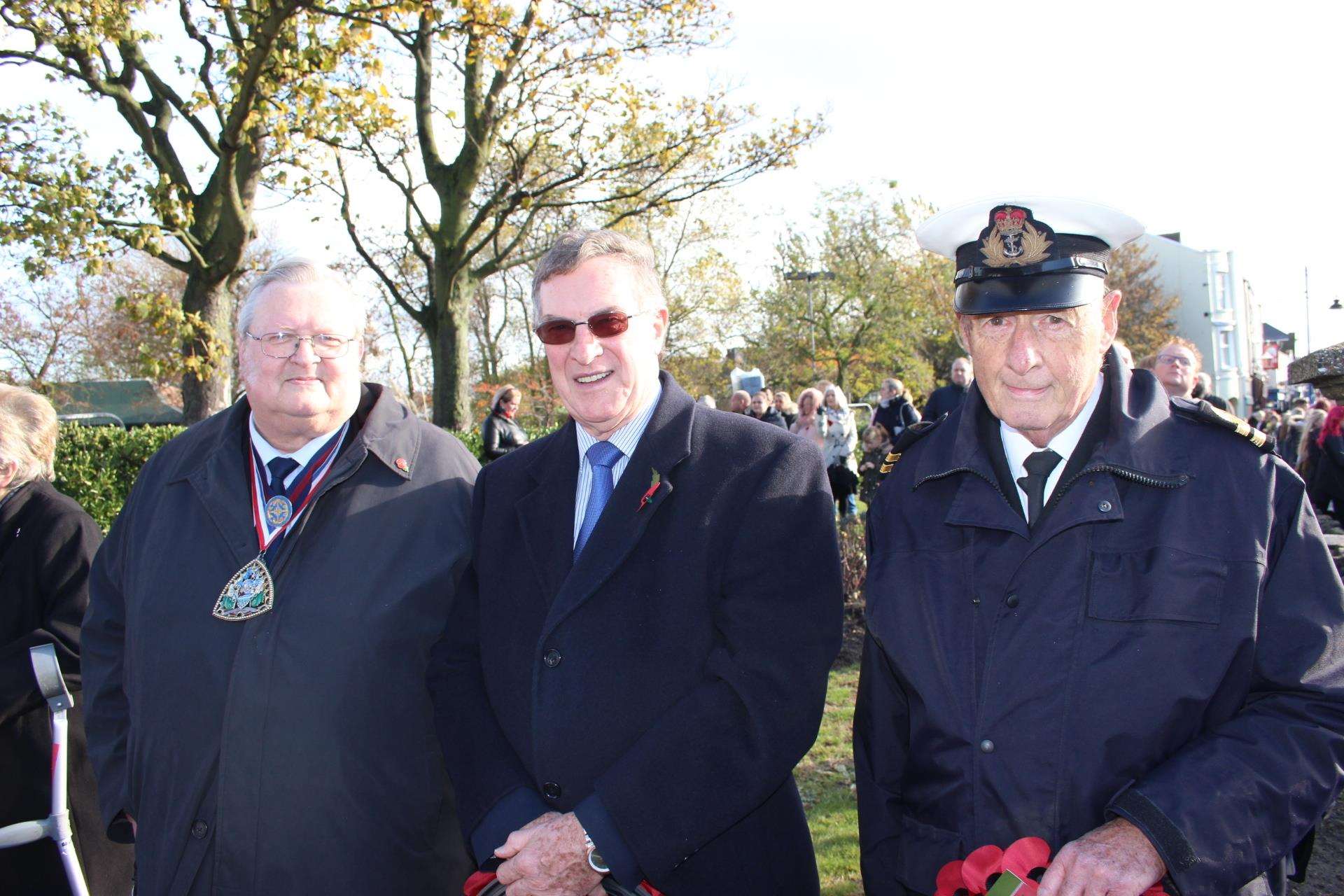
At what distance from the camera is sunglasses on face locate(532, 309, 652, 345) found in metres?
2.50

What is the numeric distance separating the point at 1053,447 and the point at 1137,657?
0.52 meters

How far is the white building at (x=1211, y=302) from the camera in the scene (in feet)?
181

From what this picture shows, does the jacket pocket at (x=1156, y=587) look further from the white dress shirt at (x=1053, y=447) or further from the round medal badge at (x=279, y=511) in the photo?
the round medal badge at (x=279, y=511)

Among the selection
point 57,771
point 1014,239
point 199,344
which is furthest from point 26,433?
point 199,344

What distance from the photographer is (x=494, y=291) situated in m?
37.8

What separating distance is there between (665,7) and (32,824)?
14.5m

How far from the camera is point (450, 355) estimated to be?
17297mm

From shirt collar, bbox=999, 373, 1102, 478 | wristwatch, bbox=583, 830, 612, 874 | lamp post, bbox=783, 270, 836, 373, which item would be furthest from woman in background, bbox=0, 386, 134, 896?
lamp post, bbox=783, 270, 836, 373

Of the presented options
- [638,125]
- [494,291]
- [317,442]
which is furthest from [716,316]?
[317,442]

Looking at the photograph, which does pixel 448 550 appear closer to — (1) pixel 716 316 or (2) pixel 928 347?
(1) pixel 716 316

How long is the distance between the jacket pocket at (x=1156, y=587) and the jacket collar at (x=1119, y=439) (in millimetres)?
179

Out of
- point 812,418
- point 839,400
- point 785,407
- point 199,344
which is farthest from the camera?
point 785,407

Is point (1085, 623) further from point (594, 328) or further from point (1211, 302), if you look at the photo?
point (1211, 302)

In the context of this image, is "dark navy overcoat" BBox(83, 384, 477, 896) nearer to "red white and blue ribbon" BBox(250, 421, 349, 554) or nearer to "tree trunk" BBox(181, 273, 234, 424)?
"red white and blue ribbon" BBox(250, 421, 349, 554)
